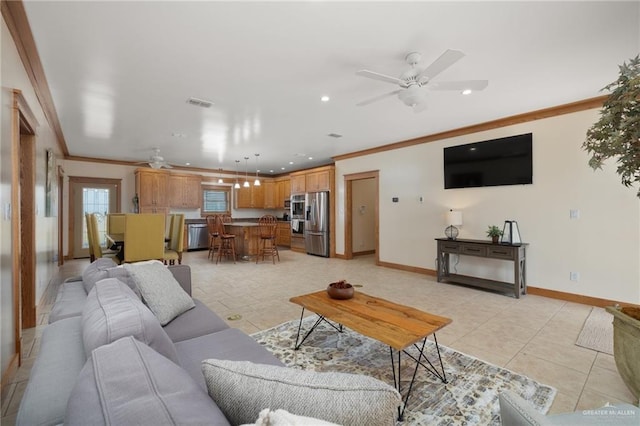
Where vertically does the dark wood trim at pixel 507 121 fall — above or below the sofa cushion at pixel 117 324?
above

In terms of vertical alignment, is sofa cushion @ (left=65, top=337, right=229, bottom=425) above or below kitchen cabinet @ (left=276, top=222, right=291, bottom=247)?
above

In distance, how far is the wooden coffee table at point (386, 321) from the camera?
1743 mm

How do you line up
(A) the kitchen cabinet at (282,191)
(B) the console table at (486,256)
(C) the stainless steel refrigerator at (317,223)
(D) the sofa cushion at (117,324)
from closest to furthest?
(D) the sofa cushion at (117,324) → (B) the console table at (486,256) → (C) the stainless steel refrigerator at (317,223) → (A) the kitchen cabinet at (282,191)

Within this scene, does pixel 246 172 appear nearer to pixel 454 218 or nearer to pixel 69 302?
pixel 454 218

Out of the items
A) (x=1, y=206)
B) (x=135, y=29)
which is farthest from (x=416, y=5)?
(x=1, y=206)

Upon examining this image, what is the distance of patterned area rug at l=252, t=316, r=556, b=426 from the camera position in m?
1.72

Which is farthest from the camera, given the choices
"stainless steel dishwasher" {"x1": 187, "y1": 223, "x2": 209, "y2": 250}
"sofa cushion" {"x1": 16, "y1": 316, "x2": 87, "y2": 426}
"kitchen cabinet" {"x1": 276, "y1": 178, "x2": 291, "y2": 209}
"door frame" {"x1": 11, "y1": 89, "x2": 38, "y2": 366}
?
"kitchen cabinet" {"x1": 276, "y1": 178, "x2": 291, "y2": 209}

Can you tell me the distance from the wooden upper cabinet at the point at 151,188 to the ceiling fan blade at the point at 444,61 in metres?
7.50

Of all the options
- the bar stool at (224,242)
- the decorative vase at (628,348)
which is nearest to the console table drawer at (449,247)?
the decorative vase at (628,348)

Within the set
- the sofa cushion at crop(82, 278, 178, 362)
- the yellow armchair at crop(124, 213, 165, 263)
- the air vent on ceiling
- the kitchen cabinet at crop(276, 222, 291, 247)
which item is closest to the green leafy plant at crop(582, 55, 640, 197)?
the sofa cushion at crop(82, 278, 178, 362)

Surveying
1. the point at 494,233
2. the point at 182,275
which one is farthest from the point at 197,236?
the point at 494,233

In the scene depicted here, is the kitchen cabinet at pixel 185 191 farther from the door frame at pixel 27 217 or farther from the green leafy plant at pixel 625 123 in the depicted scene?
the green leafy plant at pixel 625 123

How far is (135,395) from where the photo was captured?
612 millimetres

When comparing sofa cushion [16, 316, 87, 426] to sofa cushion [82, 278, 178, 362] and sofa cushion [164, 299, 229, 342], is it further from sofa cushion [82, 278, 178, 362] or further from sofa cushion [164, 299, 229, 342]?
sofa cushion [164, 299, 229, 342]
